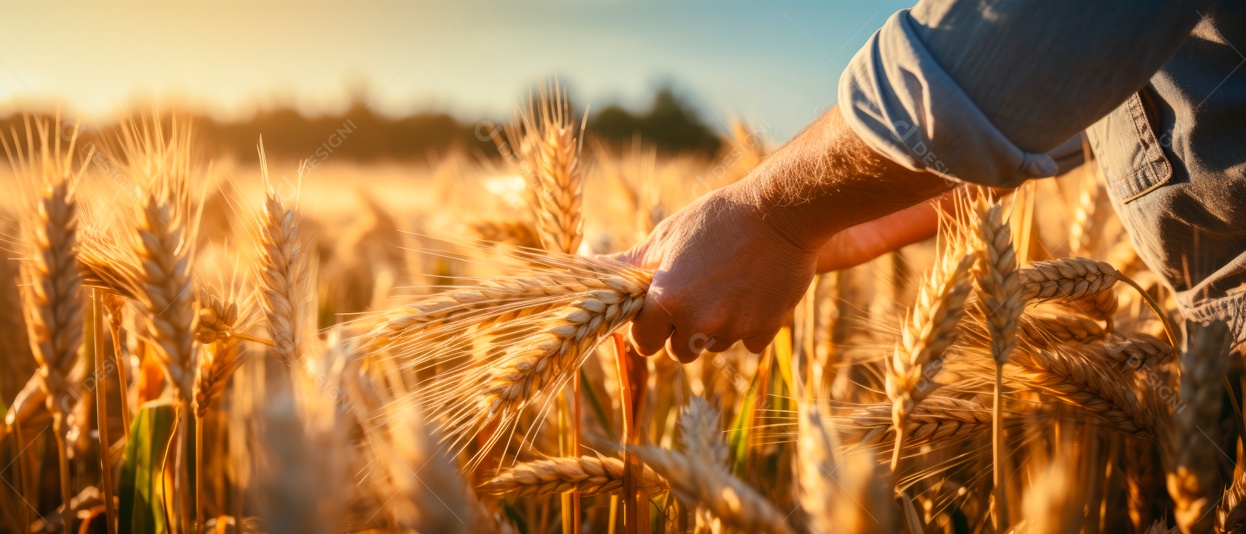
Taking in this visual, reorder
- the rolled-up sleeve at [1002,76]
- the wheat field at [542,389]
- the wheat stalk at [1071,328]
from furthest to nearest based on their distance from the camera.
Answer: the wheat stalk at [1071,328] → the rolled-up sleeve at [1002,76] → the wheat field at [542,389]

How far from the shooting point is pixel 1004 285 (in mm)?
913

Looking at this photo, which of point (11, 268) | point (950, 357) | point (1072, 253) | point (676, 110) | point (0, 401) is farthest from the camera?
point (676, 110)

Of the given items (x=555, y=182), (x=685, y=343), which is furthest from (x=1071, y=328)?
(x=555, y=182)

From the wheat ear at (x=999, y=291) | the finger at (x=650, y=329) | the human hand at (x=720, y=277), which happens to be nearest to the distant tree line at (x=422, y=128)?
the human hand at (x=720, y=277)

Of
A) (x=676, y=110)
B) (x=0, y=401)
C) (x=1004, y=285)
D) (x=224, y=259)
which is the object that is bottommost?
(x=0, y=401)

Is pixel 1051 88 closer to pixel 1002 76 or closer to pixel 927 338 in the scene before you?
pixel 1002 76

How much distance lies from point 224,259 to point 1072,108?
1762 mm

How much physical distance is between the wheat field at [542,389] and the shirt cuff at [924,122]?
0.07 meters

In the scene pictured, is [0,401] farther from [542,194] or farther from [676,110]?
[676,110]

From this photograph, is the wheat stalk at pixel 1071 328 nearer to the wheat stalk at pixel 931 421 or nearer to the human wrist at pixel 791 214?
the wheat stalk at pixel 931 421

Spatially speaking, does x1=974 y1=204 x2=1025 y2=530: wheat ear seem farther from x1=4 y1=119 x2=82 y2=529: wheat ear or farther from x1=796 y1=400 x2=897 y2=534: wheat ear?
x1=4 y1=119 x2=82 y2=529: wheat ear

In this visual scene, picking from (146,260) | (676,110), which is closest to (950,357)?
(146,260)

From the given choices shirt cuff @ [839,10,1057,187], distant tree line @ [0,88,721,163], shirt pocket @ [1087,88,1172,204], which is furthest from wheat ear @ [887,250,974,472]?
distant tree line @ [0,88,721,163]

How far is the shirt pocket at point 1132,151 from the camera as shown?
4.17 ft
